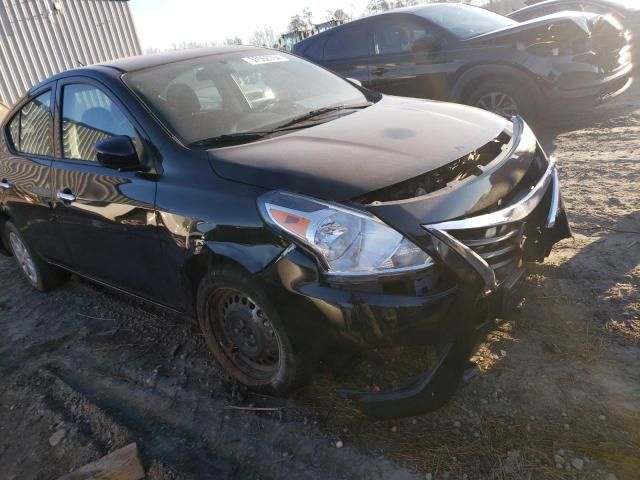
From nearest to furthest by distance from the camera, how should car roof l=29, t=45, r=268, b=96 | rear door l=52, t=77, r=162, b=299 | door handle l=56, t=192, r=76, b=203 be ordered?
rear door l=52, t=77, r=162, b=299 < car roof l=29, t=45, r=268, b=96 < door handle l=56, t=192, r=76, b=203

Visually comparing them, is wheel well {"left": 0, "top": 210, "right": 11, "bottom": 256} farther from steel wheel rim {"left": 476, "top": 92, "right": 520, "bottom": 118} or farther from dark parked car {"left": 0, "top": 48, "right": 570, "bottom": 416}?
steel wheel rim {"left": 476, "top": 92, "right": 520, "bottom": 118}

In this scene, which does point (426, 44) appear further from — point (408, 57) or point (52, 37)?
point (52, 37)

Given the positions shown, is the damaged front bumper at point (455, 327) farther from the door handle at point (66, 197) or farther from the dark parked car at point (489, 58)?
the dark parked car at point (489, 58)

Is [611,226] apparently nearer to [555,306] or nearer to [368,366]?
[555,306]

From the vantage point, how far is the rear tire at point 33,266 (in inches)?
164

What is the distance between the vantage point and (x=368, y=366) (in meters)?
2.60

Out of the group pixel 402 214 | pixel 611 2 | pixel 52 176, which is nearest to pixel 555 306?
pixel 402 214

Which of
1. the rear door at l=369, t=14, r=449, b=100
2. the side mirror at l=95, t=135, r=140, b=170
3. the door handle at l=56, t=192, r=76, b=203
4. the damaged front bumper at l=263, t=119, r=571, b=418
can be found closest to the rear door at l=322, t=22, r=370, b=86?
the rear door at l=369, t=14, r=449, b=100

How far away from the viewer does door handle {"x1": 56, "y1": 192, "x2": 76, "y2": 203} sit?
10.4ft

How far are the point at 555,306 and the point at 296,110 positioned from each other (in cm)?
185

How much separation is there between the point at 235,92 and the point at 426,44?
399 cm

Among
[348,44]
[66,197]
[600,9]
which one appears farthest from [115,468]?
[600,9]

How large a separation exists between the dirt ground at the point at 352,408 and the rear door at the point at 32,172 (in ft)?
2.31

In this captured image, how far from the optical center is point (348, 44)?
23.2 ft
